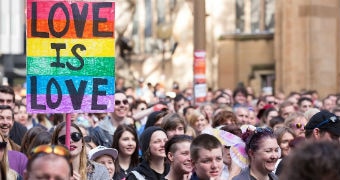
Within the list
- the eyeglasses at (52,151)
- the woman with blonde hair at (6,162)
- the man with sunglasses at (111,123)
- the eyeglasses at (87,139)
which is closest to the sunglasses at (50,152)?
the eyeglasses at (52,151)

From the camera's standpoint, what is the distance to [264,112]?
55.7 ft

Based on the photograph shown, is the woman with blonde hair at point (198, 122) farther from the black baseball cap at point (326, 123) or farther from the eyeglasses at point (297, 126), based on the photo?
the black baseball cap at point (326, 123)

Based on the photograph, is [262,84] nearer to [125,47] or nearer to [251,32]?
[251,32]

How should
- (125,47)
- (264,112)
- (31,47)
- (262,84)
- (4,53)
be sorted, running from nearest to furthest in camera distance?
(31,47) → (264,112) → (4,53) → (262,84) → (125,47)

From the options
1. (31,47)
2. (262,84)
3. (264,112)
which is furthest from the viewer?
(262,84)

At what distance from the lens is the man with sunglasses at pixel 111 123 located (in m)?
12.9

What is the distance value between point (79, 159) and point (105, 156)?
127cm

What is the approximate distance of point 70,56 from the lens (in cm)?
939

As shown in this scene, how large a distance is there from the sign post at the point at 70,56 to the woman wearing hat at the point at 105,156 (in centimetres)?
79

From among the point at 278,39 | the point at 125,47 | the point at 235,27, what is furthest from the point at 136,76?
the point at 278,39

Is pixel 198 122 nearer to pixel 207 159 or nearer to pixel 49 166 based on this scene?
pixel 207 159

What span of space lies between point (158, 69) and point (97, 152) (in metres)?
31.2

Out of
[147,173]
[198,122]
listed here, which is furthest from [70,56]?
[198,122]

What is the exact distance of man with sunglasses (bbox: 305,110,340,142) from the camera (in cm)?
930
